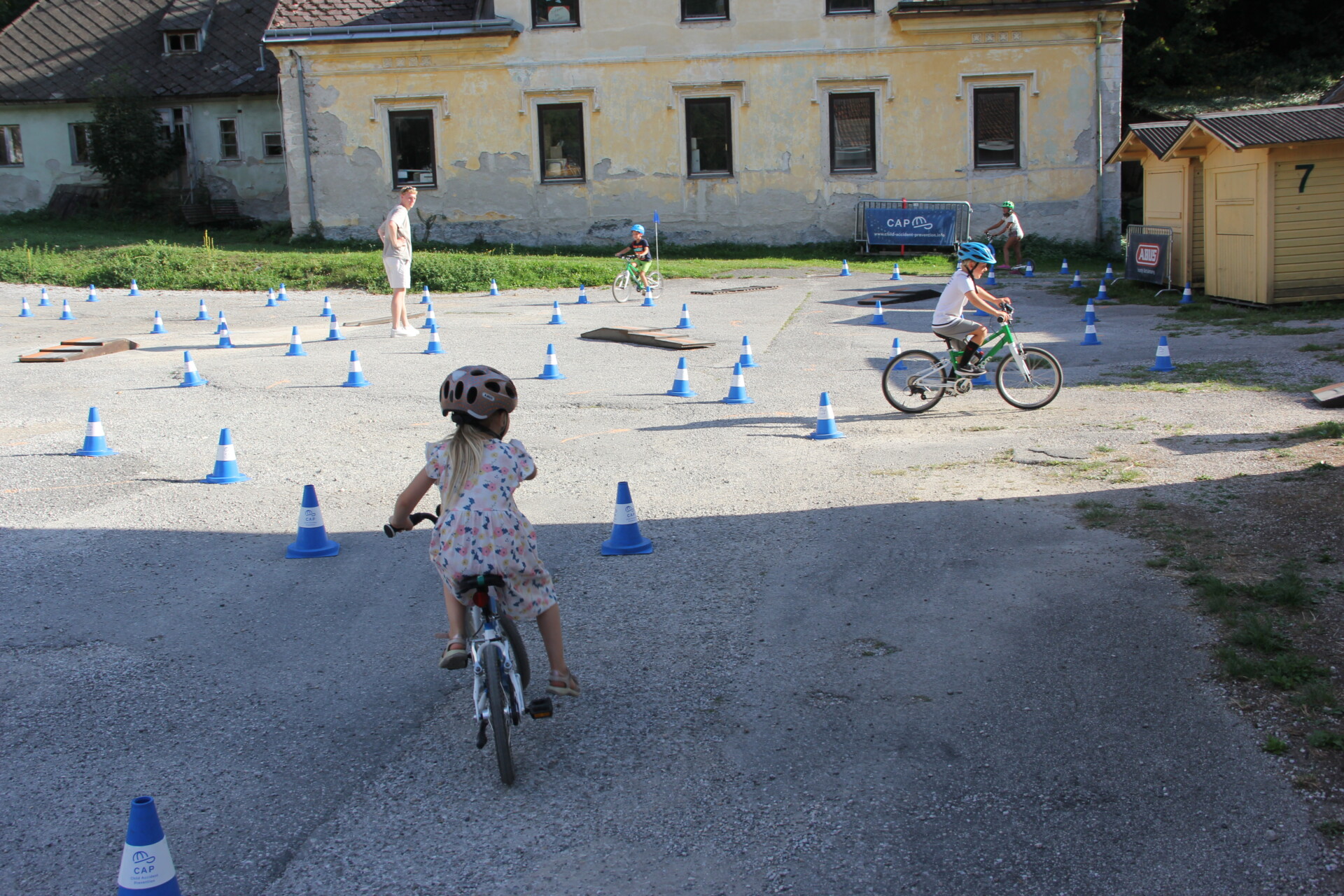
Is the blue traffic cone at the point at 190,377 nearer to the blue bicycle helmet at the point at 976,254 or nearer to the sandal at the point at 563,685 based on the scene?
the blue bicycle helmet at the point at 976,254

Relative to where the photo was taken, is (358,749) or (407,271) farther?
(407,271)

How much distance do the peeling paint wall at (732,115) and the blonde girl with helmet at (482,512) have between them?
27.1 metres

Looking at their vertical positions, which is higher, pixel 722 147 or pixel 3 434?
pixel 722 147

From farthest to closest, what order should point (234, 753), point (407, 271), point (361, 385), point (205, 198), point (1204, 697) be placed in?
point (205, 198) < point (407, 271) < point (361, 385) < point (1204, 697) < point (234, 753)

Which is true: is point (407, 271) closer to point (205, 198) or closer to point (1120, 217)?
point (1120, 217)

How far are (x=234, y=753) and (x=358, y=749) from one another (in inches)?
18.2

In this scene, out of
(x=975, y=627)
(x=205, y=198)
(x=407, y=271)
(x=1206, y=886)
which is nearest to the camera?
(x=1206, y=886)

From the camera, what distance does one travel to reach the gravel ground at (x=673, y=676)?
3793 mm

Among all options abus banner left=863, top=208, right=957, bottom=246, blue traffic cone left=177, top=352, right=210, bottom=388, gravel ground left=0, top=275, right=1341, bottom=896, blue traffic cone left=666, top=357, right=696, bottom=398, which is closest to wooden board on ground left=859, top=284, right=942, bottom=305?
abus banner left=863, top=208, right=957, bottom=246

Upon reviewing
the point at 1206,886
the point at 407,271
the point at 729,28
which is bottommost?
the point at 1206,886

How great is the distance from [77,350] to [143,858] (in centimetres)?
1376

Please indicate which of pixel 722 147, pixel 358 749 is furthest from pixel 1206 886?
pixel 722 147

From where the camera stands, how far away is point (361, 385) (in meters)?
12.8

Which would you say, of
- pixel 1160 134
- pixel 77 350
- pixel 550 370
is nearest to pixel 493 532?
pixel 550 370
